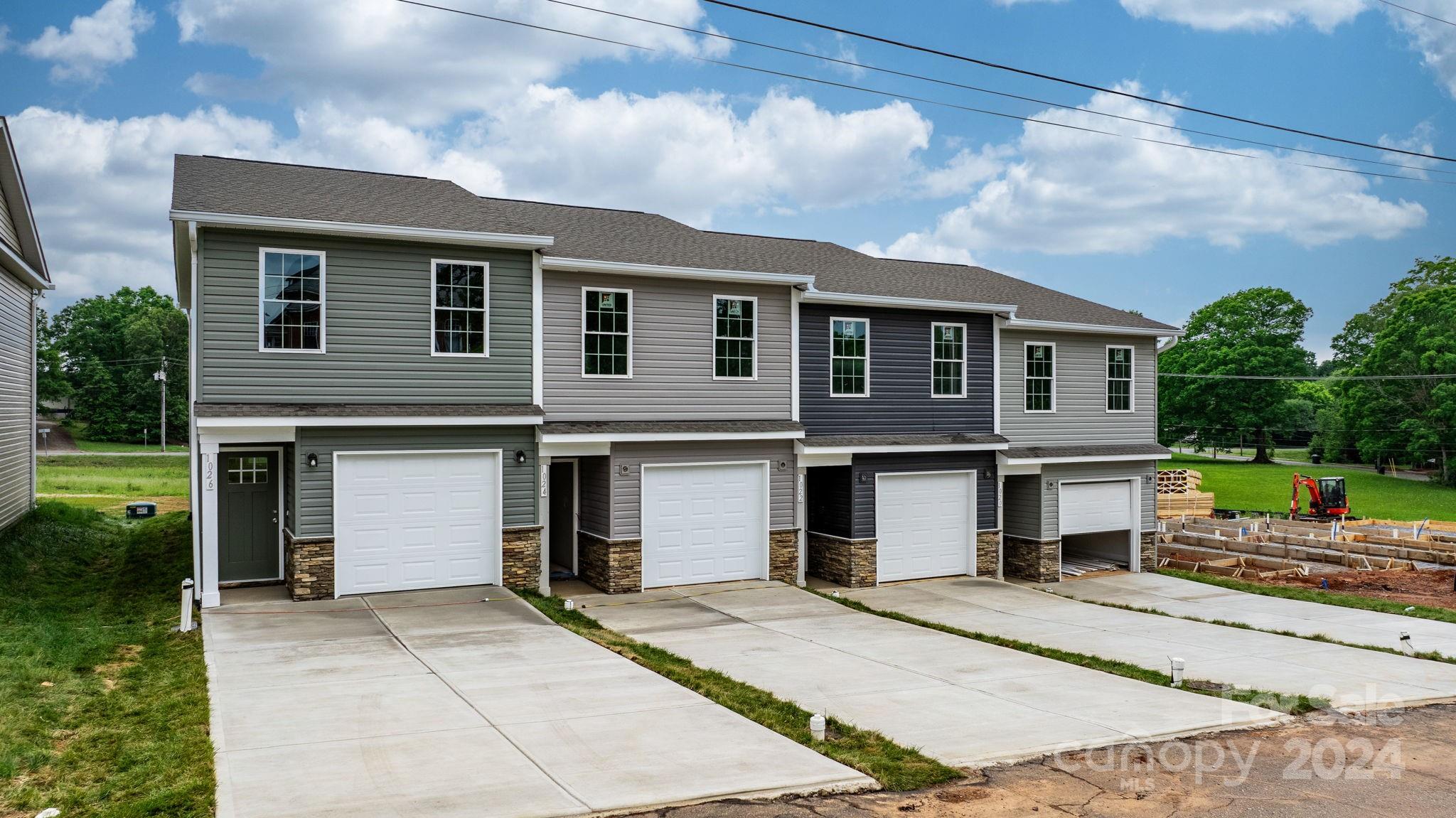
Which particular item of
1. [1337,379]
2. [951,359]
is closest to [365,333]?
[951,359]

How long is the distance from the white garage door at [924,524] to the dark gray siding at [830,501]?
644 mm

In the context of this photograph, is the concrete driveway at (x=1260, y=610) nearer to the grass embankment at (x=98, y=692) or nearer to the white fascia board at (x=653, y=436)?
the white fascia board at (x=653, y=436)

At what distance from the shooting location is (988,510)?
20.1 metres

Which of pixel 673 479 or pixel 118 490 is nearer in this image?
pixel 673 479

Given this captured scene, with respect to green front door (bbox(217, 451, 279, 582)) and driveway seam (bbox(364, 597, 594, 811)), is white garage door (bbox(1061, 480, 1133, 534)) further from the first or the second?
green front door (bbox(217, 451, 279, 582))

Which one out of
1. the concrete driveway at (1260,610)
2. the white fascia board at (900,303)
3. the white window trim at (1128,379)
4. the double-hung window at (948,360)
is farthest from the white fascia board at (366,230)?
the white window trim at (1128,379)

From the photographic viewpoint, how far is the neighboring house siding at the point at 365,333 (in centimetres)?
1348

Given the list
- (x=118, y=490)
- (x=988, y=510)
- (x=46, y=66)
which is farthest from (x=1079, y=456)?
(x=46, y=66)

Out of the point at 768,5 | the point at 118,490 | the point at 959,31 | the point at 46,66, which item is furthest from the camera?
the point at 46,66

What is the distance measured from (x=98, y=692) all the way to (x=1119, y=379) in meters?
20.0

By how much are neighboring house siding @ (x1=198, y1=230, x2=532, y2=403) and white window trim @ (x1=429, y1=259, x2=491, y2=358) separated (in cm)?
4

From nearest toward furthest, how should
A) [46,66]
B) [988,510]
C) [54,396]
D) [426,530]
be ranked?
1. [426,530]
2. [988,510]
3. [46,66]
4. [54,396]

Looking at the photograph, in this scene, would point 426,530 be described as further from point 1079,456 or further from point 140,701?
point 1079,456

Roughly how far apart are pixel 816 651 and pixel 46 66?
49.1 meters
